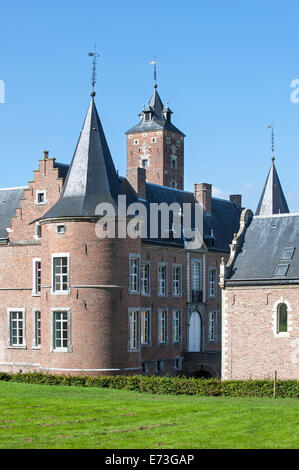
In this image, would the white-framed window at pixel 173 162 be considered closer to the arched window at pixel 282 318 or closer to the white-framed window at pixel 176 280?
the white-framed window at pixel 176 280

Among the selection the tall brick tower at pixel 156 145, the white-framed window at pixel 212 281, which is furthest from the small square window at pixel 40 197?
the tall brick tower at pixel 156 145

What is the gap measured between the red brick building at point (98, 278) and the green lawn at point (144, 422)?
10911 millimetres

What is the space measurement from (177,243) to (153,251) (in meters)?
2.95

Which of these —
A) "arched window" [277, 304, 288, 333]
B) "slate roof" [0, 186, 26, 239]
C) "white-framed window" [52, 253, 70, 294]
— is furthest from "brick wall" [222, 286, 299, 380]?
"slate roof" [0, 186, 26, 239]

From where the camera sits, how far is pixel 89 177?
40312mm

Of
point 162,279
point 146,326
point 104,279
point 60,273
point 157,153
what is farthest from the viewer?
point 157,153

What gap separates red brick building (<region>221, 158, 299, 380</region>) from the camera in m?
37.7

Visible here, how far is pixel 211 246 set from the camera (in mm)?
52938

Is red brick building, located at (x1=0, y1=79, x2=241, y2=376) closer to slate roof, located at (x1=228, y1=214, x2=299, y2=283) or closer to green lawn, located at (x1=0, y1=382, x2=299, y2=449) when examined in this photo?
slate roof, located at (x1=228, y1=214, x2=299, y2=283)

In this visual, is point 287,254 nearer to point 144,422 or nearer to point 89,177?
point 89,177

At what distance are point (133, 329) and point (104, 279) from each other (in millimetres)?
3569

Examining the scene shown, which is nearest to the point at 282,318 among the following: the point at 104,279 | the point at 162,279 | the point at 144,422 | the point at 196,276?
the point at 104,279
